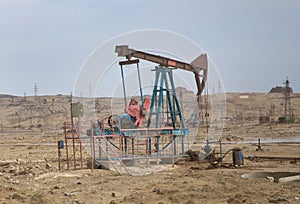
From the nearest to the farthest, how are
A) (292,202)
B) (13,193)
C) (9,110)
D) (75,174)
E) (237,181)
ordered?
1. (292,202)
2. (13,193)
3. (237,181)
4. (75,174)
5. (9,110)

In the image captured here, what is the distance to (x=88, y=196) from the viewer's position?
12508 millimetres

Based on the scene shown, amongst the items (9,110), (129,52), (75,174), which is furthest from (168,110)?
(9,110)

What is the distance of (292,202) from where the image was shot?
10.6 m

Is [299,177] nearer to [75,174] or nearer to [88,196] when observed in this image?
[88,196]

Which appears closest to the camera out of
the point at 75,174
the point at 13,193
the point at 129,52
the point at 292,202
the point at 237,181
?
the point at 292,202

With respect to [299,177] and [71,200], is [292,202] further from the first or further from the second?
[71,200]

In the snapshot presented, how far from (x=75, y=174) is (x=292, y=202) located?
833cm

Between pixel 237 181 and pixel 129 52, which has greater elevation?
pixel 129 52

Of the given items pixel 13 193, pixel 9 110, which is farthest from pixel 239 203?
pixel 9 110

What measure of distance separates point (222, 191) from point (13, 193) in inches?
211

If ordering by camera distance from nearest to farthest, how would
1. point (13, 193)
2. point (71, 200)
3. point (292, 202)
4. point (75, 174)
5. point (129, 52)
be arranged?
point (292, 202) → point (71, 200) → point (13, 193) → point (75, 174) → point (129, 52)

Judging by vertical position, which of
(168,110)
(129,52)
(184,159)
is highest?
(129,52)

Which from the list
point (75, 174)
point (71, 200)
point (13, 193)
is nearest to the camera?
point (71, 200)

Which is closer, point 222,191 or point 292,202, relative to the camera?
point 292,202
